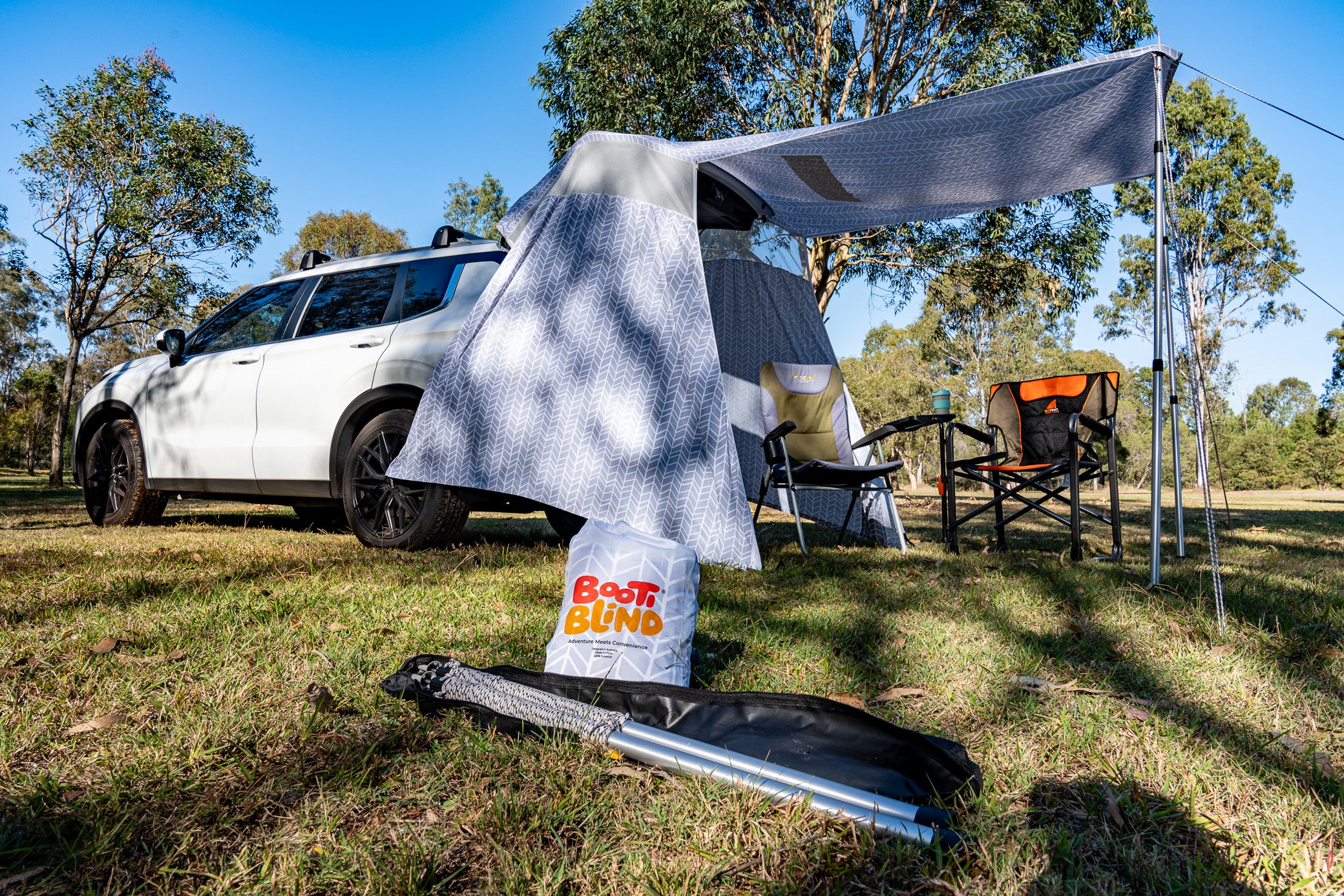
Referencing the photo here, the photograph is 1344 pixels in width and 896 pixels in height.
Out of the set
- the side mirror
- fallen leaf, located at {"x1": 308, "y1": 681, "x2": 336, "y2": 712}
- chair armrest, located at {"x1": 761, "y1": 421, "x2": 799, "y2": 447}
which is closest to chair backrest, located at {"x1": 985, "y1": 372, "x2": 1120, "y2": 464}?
chair armrest, located at {"x1": 761, "y1": 421, "x2": 799, "y2": 447}

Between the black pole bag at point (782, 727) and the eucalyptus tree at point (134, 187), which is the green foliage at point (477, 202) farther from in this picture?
the black pole bag at point (782, 727)

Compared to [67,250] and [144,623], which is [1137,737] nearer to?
[144,623]

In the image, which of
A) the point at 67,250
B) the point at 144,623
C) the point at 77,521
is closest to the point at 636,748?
the point at 144,623

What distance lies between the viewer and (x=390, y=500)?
4.20 m

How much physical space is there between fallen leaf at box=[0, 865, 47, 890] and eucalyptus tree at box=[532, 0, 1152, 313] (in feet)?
33.6

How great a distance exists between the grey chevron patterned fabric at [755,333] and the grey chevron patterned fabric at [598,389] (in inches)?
82.8

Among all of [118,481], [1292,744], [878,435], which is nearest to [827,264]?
[878,435]

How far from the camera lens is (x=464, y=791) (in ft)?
4.51

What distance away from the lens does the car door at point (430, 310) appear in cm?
416

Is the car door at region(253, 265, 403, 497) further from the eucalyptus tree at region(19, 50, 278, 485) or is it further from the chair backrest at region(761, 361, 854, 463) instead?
the eucalyptus tree at region(19, 50, 278, 485)

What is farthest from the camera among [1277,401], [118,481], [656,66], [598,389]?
[1277,401]

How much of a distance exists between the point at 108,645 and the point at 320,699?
0.86m

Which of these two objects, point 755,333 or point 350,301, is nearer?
point 350,301

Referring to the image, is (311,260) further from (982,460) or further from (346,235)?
(346,235)
